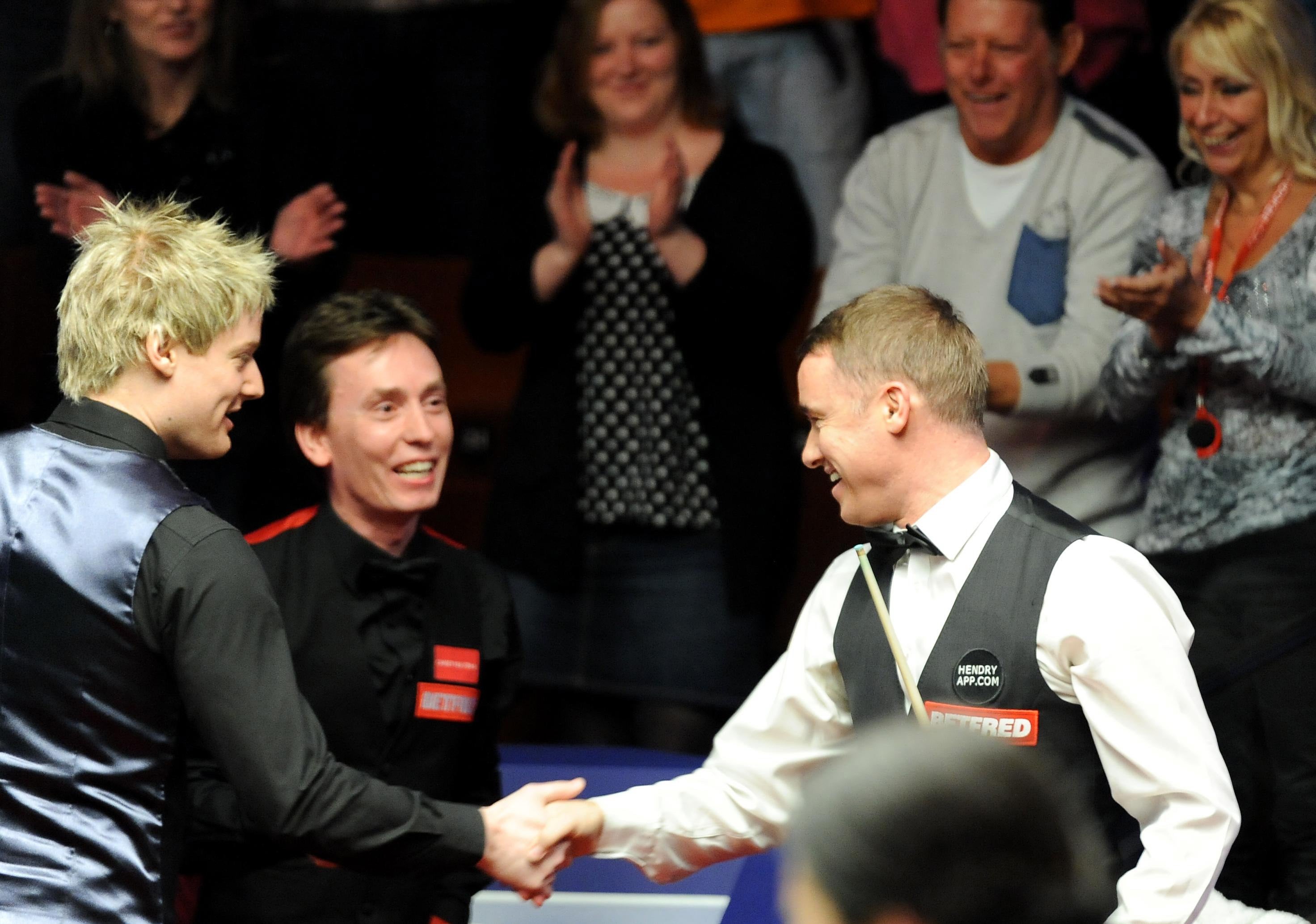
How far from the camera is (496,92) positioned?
4023mm

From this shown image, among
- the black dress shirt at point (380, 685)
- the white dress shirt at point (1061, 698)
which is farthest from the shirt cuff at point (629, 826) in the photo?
the black dress shirt at point (380, 685)

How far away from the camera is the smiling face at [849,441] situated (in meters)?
2.17

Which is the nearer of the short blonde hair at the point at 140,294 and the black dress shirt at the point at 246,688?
the black dress shirt at the point at 246,688

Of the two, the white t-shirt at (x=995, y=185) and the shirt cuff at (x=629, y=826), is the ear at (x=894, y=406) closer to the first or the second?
the shirt cuff at (x=629, y=826)

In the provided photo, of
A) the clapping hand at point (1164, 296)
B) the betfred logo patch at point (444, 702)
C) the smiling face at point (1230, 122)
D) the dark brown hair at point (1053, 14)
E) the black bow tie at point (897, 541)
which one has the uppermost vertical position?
the dark brown hair at point (1053, 14)

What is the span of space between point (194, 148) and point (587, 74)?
96 centimetres

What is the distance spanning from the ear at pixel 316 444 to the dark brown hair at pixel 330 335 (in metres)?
0.01

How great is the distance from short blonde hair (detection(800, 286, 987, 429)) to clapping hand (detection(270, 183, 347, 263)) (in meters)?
1.82

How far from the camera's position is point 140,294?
204 cm

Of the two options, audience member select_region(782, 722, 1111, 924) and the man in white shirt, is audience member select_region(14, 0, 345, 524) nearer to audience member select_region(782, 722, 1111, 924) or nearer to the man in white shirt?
the man in white shirt

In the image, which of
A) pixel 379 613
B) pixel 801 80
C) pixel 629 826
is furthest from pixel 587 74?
pixel 629 826

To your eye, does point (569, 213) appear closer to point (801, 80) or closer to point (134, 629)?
point (801, 80)

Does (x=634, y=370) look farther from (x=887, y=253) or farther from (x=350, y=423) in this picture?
(x=350, y=423)

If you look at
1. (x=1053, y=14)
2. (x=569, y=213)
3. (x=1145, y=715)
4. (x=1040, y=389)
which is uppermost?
(x=1053, y=14)
